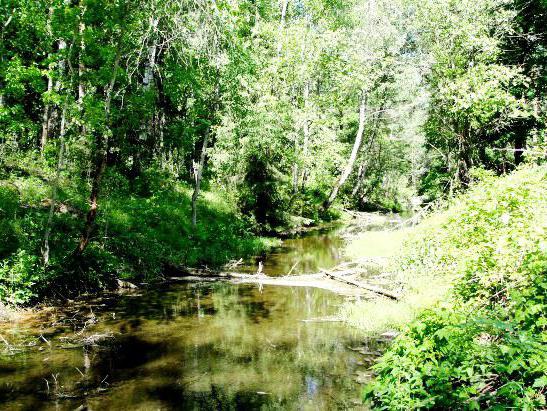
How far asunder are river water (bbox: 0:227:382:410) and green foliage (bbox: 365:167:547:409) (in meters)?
2.70

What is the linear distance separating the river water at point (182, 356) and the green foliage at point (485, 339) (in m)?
2.70

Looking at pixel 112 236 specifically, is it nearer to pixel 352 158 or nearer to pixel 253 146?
pixel 253 146

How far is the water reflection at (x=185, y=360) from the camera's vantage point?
7.80 meters

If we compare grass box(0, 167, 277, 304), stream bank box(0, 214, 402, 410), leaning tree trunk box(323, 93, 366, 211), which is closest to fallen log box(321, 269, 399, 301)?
stream bank box(0, 214, 402, 410)

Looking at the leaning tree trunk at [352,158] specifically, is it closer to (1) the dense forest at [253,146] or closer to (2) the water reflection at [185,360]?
(1) the dense forest at [253,146]

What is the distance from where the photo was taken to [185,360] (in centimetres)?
950

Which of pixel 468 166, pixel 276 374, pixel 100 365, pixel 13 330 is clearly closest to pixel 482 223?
pixel 276 374

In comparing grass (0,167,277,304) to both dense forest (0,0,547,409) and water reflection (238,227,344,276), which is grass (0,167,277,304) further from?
water reflection (238,227,344,276)

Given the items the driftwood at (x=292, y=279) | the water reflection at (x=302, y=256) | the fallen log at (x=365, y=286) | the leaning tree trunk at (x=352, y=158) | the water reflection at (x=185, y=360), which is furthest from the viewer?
the leaning tree trunk at (x=352, y=158)

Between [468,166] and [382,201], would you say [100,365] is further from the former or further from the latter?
[382,201]

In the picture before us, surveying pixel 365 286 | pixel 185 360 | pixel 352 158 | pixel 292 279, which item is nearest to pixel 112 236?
pixel 292 279

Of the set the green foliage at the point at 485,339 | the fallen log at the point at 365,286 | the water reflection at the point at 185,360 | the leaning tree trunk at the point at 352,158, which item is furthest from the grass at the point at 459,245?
the leaning tree trunk at the point at 352,158

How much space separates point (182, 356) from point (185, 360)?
0.74ft

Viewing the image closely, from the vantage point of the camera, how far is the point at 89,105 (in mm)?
12109
